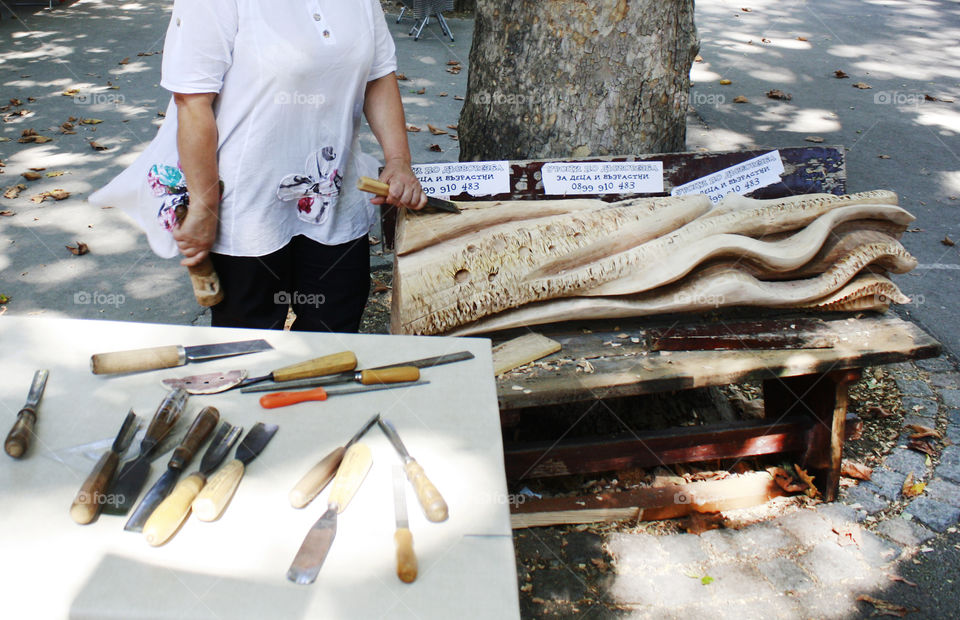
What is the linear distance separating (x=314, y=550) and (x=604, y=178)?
2046 mm

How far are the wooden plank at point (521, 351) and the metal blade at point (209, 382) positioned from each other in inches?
34.9

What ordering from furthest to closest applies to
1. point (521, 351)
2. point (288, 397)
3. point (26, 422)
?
point (521, 351)
point (288, 397)
point (26, 422)

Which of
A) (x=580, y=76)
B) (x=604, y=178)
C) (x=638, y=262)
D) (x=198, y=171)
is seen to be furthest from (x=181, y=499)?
(x=580, y=76)

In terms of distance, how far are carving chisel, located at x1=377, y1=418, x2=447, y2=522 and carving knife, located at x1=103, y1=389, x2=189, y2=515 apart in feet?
1.31

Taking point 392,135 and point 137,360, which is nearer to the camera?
point 137,360

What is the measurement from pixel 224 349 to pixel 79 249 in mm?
3107

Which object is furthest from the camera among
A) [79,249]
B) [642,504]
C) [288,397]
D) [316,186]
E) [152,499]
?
[79,249]

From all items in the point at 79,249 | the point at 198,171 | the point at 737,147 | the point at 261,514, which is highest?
the point at 198,171

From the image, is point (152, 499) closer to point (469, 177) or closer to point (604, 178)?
point (469, 177)

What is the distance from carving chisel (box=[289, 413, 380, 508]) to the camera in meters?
1.16

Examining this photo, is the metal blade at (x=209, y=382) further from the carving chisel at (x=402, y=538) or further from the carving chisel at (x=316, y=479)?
the carving chisel at (x=402, y=538)

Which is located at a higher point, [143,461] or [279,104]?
[279,104]

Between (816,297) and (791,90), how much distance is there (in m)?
5.16

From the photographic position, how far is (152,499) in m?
1.15
